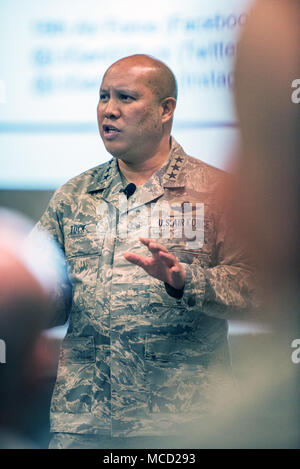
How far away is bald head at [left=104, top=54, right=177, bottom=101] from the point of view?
5.01 feet

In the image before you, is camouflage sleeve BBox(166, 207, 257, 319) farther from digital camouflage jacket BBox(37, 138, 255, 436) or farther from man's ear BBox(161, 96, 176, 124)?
man's ear BBox(161, 96, 176, 124)

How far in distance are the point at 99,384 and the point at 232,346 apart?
388 millimetres

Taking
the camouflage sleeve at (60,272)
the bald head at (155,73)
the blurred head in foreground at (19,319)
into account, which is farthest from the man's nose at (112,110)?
the blurred head in foreground at (19,319)

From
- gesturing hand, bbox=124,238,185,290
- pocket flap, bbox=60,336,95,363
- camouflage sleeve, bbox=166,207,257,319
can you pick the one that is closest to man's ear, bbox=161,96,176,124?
camouflage sleeve, bbox=166,207,257,319

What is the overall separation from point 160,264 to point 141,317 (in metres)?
0.24

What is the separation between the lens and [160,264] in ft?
4.20

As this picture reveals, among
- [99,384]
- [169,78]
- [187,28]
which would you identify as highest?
[187,28]

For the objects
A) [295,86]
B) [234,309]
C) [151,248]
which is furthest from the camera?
[295,86]

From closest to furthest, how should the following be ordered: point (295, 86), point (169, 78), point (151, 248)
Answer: point (151, 248) → point (169, 78) → point (295, 86)

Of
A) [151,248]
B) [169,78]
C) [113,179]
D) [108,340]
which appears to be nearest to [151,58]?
[169,78]

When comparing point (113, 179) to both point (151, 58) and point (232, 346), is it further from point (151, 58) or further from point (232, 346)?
point (232, 346)

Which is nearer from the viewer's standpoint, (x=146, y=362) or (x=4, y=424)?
(x=146, y=362)

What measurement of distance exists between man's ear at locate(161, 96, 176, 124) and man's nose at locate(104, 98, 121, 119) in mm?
134

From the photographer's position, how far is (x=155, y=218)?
1548 mm
